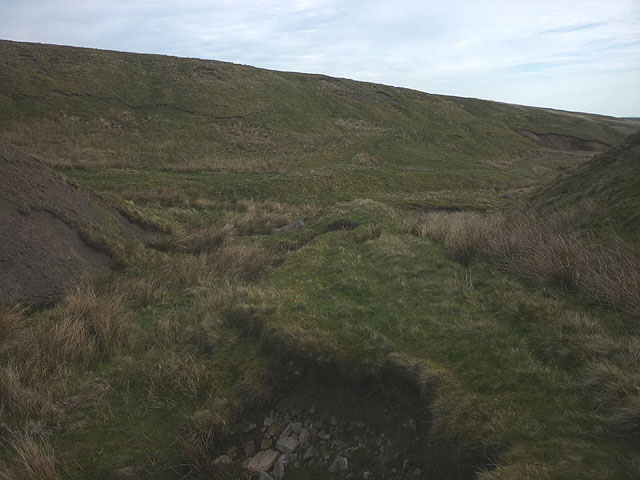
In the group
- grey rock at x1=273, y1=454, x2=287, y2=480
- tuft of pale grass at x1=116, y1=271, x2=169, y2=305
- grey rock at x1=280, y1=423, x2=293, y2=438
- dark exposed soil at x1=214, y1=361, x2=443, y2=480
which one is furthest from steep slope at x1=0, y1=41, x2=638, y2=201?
grey rock at x1=273, y1=454, x2=287, y2=480

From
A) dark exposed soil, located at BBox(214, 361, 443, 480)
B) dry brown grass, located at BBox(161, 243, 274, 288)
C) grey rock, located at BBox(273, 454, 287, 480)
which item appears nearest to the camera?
dark exposed soil, located at BBox(214, 361, 443, 480)

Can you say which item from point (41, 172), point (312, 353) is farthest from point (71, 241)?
point (312, 353)

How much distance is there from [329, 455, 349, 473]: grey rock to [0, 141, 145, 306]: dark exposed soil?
6.66m

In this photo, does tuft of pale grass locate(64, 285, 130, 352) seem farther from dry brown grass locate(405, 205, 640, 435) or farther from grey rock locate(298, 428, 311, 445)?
dry brown grass locate(405, 205, 640, 435)

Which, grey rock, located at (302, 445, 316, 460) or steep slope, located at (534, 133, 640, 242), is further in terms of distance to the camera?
steep slope, located at (534, 133, 640, 242)

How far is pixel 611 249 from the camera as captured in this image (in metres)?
6.96

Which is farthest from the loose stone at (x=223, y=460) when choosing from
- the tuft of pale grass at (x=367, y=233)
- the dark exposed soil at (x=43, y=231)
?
the tuft of pale grass at (x=367, y=233)

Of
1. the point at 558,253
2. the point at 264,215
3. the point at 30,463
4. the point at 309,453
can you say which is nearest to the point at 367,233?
the point at 558,253

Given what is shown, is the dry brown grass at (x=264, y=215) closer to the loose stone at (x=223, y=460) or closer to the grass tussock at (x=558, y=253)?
the grass tussock at (x=558, y=253)

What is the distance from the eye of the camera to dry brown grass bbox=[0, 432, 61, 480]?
412 centimetres

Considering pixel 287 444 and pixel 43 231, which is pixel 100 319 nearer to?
pixel 43 231

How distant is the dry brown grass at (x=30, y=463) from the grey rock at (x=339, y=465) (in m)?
2.65

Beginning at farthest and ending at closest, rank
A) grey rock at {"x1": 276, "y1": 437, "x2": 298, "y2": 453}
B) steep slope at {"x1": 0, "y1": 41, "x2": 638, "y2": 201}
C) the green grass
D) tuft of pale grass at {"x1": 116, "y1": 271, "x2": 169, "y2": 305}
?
steep slope at {"x1": 0, "y1": 41, "x2": 638, "y2": 201}, tuft of pale grass at {"x1": 116, "y1": 271, "x2": 169, "y2": 305}, grey rock at {"x1": 276, "y1": 437, "x2": 298, "y2": 453}, the green grass

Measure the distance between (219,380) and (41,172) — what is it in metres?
8.75
